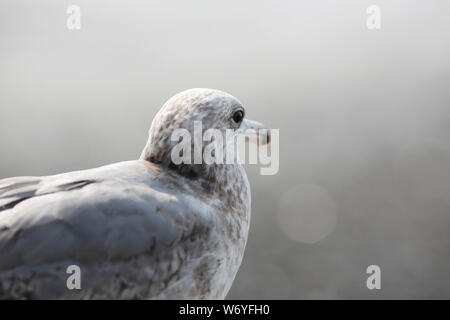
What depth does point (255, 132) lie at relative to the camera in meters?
2.04

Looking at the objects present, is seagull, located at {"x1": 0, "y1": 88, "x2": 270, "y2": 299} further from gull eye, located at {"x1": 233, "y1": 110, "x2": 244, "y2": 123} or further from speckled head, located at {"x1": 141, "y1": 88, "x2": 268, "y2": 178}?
gull eye, located at {"x1": 233, "y1": 110, "x2": 244, "y2": 123}

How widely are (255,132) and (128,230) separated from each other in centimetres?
79

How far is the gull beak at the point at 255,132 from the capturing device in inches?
79.0

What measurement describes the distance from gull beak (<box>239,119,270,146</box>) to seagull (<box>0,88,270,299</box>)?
209mm

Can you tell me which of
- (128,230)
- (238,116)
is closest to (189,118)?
(238,116)

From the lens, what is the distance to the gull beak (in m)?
2.01

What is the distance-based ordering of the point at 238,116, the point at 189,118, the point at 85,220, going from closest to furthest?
the point at 85,220
the point at 189,118
the point at 238,116

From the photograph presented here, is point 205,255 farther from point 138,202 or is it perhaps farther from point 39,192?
point 39,192

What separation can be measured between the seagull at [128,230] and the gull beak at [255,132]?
0.21 meters

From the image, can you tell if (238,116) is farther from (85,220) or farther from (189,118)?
(85,220)

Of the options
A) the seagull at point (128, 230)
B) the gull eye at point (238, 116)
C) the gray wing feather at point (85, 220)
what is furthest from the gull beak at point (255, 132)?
the gray wing feather at point (85, 220)

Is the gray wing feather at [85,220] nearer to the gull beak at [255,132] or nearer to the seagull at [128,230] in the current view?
the seagull at [128,230]
